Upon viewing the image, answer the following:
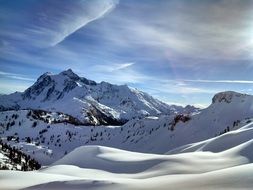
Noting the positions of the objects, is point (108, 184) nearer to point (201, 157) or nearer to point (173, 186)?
point (173, 186)

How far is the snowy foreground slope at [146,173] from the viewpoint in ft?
67.5

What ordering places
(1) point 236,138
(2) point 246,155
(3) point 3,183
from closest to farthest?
1. (3) point 3,183
2. (2) point 246,155
3. (1) point 236,138

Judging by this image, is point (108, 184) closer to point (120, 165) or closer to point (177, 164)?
point (177, 164)

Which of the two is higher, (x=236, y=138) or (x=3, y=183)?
(x=236, y=138)

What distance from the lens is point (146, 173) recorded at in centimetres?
3697

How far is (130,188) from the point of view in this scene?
884 inches

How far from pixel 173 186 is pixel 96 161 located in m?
32.4

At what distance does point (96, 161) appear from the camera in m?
52.0

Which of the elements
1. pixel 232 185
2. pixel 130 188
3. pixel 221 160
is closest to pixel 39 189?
pixel 130 188

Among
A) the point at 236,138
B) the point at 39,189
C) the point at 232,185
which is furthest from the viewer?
the point at 236,138

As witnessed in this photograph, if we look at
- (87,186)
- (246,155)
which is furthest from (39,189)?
(246,155)

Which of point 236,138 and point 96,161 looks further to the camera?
point 236,138

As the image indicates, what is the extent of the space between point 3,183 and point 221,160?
2487 centimetres

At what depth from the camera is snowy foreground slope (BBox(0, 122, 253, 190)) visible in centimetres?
2056
